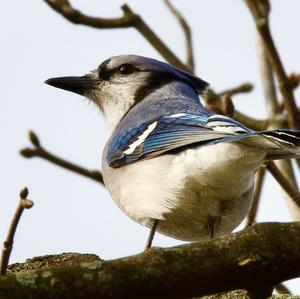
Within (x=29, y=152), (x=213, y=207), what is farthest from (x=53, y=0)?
(x=213, y=207)

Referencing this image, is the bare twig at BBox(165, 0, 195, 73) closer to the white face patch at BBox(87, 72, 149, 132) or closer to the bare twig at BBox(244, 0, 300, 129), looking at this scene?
the white face patch at BBox(87, 72, 149, 132)

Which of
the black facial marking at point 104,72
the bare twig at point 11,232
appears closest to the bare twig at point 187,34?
the black facial marking at point 104,72

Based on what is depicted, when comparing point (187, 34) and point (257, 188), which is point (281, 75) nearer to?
point (257, 188)

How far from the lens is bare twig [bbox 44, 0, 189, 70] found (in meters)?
4.80

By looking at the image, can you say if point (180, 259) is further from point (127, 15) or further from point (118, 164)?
point (127, 15)

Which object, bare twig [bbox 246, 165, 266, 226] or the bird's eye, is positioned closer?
bare twig [bbox 246, 165, 266, 226]

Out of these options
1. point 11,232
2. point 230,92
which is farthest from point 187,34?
point 11,232

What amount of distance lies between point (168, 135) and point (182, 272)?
195 centimetres

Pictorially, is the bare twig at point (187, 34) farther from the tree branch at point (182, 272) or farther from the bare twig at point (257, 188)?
the tree branch at point (182, 272)

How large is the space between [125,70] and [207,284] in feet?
11.5

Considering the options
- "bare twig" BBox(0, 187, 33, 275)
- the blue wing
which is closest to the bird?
the blue wing

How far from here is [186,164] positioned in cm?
414

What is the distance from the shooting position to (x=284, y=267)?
2.61 metres

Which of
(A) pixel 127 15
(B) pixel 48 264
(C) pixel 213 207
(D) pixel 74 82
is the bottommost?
(B) pixel 48 264
